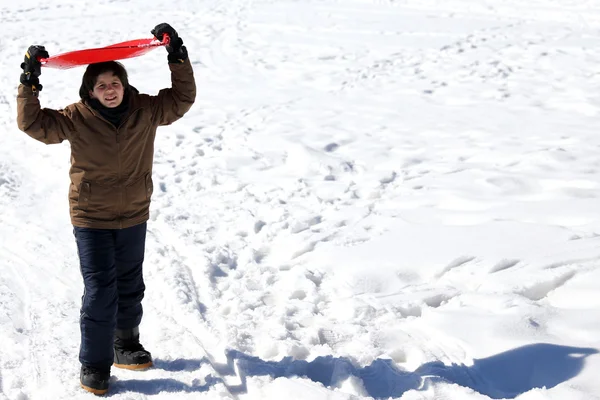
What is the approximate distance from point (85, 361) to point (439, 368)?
5.33 feet

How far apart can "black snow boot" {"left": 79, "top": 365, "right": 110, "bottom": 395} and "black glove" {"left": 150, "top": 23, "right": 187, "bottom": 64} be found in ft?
4.76

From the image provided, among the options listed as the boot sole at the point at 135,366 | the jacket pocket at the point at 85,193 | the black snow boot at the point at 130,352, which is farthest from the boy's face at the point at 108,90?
the boot sole at the point at 135,366

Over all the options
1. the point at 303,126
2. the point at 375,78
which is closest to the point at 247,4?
the point at 375,78

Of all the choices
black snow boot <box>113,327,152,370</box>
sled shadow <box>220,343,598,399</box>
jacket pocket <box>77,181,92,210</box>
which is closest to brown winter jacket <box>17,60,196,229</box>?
jacket pocket <box>77,181,92,210</box>

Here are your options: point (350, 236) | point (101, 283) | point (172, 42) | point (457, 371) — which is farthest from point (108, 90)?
point (350, 236)

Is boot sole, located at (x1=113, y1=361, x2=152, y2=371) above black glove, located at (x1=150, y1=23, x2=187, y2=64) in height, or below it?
below

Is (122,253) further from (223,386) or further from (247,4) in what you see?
(247,4)

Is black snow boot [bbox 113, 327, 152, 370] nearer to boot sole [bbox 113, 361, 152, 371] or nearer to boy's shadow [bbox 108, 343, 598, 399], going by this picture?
boot sole [bbox 113, 361, 152, 371]

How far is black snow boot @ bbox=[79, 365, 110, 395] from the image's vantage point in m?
3.19

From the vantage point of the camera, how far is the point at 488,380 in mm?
3236

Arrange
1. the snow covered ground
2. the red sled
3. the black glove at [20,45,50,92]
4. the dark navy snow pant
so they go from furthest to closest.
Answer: the snow covered ground
the dark navy snow pant
the red sled
the black glove at [20,45,50,92]

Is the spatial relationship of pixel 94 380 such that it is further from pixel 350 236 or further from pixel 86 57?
pixel 350 236

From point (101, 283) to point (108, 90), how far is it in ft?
2.80

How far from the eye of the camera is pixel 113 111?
3.11 metres
